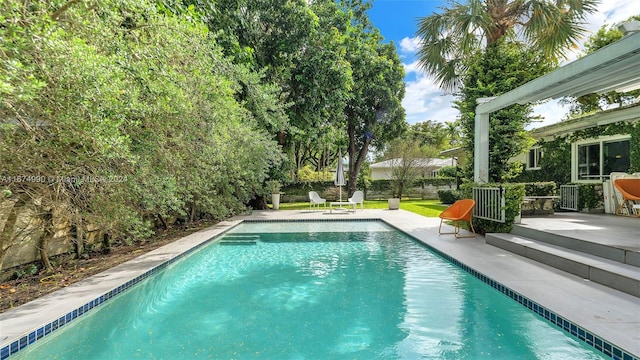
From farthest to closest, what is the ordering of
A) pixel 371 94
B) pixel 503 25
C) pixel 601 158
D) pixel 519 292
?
pixel 371 94 < pixel 601 158 < pixel 503 25 < pixel 519 292

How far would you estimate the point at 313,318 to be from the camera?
384cm

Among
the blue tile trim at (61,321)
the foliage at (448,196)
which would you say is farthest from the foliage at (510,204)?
the foliage at (448,196)

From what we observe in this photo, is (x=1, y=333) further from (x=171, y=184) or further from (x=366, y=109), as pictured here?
(x=366, y=109)

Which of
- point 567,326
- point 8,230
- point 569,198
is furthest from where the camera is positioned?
point 569,198

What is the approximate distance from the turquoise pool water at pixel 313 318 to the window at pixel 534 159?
11.5 meters

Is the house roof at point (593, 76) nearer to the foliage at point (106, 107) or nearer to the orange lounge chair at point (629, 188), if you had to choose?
the orange lounge chair at point (629, 188)

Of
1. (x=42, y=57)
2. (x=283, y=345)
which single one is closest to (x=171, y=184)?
(x=42, y=57)

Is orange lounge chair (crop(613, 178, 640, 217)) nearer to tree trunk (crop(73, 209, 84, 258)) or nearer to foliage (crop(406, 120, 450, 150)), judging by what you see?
tree trunk (crop(73, 209, 84, 258))

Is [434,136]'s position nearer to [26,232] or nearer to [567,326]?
[567,326]

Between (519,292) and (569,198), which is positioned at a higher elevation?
(569,198)

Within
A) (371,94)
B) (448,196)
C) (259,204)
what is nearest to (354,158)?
(371,94)

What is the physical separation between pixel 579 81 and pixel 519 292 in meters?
4.28

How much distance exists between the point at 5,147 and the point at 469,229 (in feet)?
29.8

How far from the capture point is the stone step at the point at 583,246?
446cm
